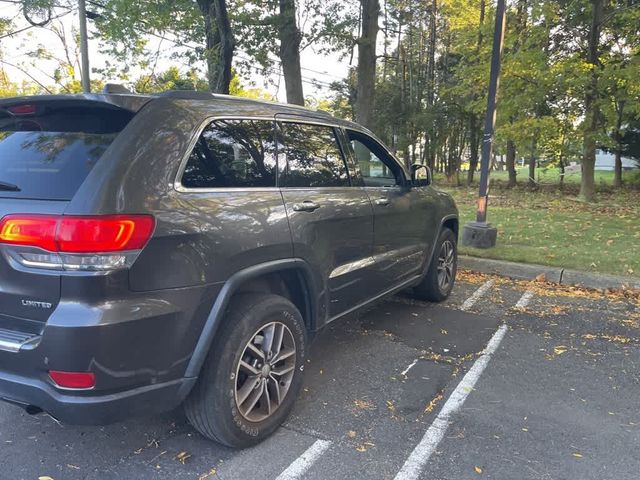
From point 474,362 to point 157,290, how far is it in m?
2.71

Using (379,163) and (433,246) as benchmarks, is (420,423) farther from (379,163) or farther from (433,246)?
(379,163)

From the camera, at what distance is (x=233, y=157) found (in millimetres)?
2859

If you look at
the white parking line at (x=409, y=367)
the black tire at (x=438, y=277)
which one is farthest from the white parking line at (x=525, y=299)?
the white parking line at (x=409, y=367)

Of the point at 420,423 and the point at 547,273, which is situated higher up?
the point at 547,273

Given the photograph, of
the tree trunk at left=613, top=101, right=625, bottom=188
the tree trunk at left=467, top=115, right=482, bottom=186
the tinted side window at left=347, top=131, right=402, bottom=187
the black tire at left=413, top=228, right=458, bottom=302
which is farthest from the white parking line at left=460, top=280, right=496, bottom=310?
the tree trunk at left=467, top=115, right=482, bottom=186

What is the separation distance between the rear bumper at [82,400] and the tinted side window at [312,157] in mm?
1454

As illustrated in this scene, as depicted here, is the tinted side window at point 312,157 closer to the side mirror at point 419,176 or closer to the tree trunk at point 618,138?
the side mirror at point 419,176

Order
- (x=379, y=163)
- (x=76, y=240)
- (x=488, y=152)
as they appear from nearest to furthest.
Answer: (x=76, y=240)
(x=379, y=163)
(x=488, y=152)

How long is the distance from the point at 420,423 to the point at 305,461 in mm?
799

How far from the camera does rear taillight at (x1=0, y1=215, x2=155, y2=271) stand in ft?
6.98

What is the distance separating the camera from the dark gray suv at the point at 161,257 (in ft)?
7.07

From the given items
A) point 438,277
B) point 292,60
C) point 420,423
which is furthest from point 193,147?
point 292,60

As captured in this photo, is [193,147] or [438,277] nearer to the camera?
[193,147]

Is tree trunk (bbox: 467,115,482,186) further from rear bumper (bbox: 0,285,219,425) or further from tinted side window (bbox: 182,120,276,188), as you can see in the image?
rear bumper (bbox: 0,285,219,425)
